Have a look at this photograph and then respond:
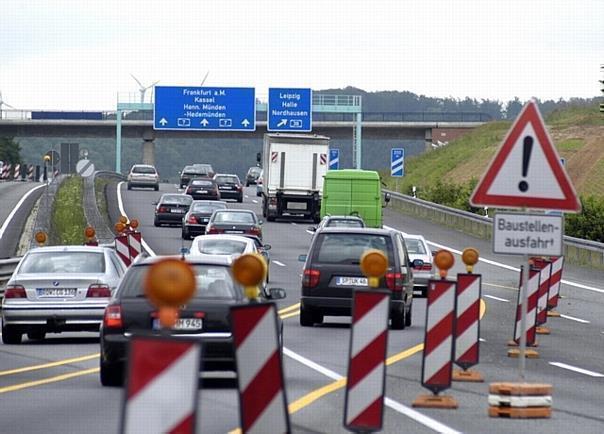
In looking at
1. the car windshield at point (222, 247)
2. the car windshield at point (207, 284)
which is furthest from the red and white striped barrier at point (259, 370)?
the car windshield at point (222, 247)

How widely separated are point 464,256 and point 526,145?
157 inches

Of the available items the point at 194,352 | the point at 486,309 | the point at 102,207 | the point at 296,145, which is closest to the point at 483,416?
the point at 194,352

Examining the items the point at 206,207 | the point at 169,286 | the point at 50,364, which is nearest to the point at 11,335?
the point at 50,364

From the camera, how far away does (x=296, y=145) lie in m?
64.8

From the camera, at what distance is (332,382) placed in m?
16.8

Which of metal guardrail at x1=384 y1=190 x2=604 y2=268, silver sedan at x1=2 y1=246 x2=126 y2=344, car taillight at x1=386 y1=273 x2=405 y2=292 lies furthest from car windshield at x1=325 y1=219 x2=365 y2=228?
silver sedan at x1=2 y1=246 x2=126 y2=344

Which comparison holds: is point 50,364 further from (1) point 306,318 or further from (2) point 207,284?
(1) point 306,318

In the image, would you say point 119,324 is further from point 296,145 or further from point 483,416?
point 296,145

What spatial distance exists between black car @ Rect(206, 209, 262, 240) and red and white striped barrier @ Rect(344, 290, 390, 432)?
36.2 m

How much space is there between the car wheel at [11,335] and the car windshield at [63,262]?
33.2 inches

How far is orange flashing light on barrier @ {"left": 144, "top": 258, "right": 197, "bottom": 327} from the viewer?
6.38 m

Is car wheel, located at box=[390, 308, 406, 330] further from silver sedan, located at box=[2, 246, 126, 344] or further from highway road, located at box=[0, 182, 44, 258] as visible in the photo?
highway road, located at box=[0, 182, 44, 258]

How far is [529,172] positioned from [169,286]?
710cm

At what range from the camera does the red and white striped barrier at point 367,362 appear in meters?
11.5
